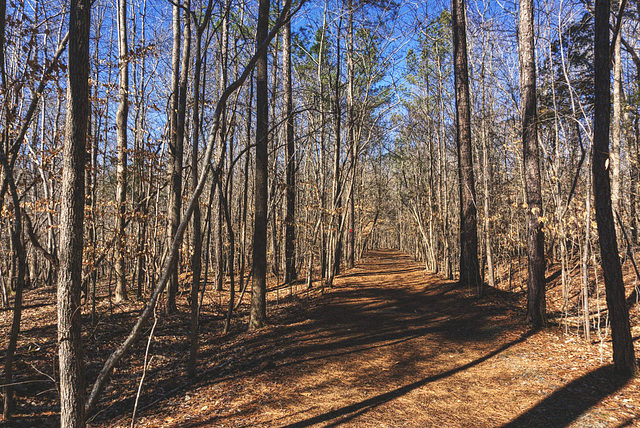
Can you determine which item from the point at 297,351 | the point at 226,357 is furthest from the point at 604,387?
the point at 226,357

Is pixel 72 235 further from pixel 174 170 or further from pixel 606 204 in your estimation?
pixel 606 204

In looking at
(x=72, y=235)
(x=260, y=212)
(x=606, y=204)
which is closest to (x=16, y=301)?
(x=72, y=235)

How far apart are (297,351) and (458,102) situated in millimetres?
9056

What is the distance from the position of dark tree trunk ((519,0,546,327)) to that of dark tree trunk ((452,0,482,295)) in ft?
12.5

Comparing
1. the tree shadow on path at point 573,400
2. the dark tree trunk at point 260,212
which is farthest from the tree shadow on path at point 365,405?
the dark tree trunk at point 260,212

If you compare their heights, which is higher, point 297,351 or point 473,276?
point 473,276

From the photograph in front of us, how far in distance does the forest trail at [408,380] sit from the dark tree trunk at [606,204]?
1.37 feet

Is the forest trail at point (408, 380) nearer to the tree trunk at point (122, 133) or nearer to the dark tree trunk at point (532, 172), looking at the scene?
the dark tree trunk at point (532, 172)

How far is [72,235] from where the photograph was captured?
273cm

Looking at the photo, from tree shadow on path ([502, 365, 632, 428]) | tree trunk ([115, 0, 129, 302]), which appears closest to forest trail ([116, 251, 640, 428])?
tree shadow on path ([502, 365, 632, 428])

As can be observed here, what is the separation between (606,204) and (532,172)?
7.77ft

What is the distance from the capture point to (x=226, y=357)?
6473mm

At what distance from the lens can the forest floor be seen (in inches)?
161

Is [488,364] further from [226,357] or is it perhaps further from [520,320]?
[226,357]
